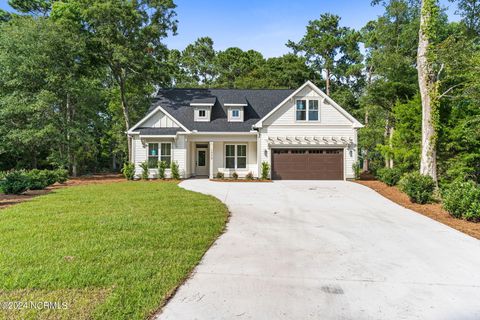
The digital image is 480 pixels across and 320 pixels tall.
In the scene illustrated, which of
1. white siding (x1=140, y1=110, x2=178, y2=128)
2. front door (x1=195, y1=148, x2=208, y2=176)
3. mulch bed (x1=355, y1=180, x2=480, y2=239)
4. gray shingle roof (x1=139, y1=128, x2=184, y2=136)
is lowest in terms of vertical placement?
mulch bed (x1=355, y1=180, x2=480, y2=239)

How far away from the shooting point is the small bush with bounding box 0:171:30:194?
34.8 feet

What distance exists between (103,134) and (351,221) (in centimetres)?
2929

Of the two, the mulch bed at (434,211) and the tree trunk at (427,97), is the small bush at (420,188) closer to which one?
the mulch bed at (434,211)

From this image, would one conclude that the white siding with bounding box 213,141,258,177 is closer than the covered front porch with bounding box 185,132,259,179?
No

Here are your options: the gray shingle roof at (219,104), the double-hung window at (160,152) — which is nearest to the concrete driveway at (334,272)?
the double-hung window at (160,152)

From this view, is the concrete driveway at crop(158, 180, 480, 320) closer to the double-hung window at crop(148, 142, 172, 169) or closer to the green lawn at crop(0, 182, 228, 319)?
A: the green lawn at crop(0, 182, 228, 319)

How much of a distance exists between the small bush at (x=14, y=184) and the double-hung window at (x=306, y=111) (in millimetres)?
14486

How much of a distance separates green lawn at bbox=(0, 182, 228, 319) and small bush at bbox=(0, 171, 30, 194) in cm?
347

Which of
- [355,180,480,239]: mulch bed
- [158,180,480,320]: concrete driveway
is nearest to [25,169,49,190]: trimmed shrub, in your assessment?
[158,180,480,320]: concrete driveway

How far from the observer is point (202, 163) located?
65.4 ft

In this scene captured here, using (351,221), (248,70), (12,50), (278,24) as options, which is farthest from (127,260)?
(248,70)

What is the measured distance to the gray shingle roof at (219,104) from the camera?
1842cm

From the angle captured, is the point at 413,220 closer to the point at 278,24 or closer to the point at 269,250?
the point at 269,250

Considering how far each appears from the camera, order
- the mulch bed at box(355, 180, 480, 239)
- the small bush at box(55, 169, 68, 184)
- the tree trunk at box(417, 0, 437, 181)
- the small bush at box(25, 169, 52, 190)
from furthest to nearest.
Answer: the small bush at box(55, 169, 68, 184)
the small bush at box(25, 169, 52, 190)
the tree trunk at box(417, 0, 437, 181)
the mulch bed at box(355, 180, 480, 239)
